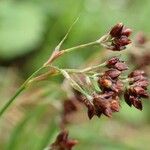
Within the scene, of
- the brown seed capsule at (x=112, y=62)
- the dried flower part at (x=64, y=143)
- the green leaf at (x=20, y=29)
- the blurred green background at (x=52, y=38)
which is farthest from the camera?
the green leaf at (x=20, y=29)

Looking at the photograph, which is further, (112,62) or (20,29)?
(20,29)

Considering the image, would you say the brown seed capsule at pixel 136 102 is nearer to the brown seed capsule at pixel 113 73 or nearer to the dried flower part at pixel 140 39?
the brown seed capsule at pixel 113 73

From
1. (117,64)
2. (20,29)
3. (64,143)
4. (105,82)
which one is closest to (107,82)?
(105,82)

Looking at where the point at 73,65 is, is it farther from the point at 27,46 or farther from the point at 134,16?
the point at 134,16

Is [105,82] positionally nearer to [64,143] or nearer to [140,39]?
[64,143]

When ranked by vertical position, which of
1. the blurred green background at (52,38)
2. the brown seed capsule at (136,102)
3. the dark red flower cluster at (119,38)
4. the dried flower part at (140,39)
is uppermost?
the dark red flower cluster at (119,38)

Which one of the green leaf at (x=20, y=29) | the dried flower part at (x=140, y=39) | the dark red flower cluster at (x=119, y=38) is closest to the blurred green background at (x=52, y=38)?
the green leaf at (x=20, y=29)
